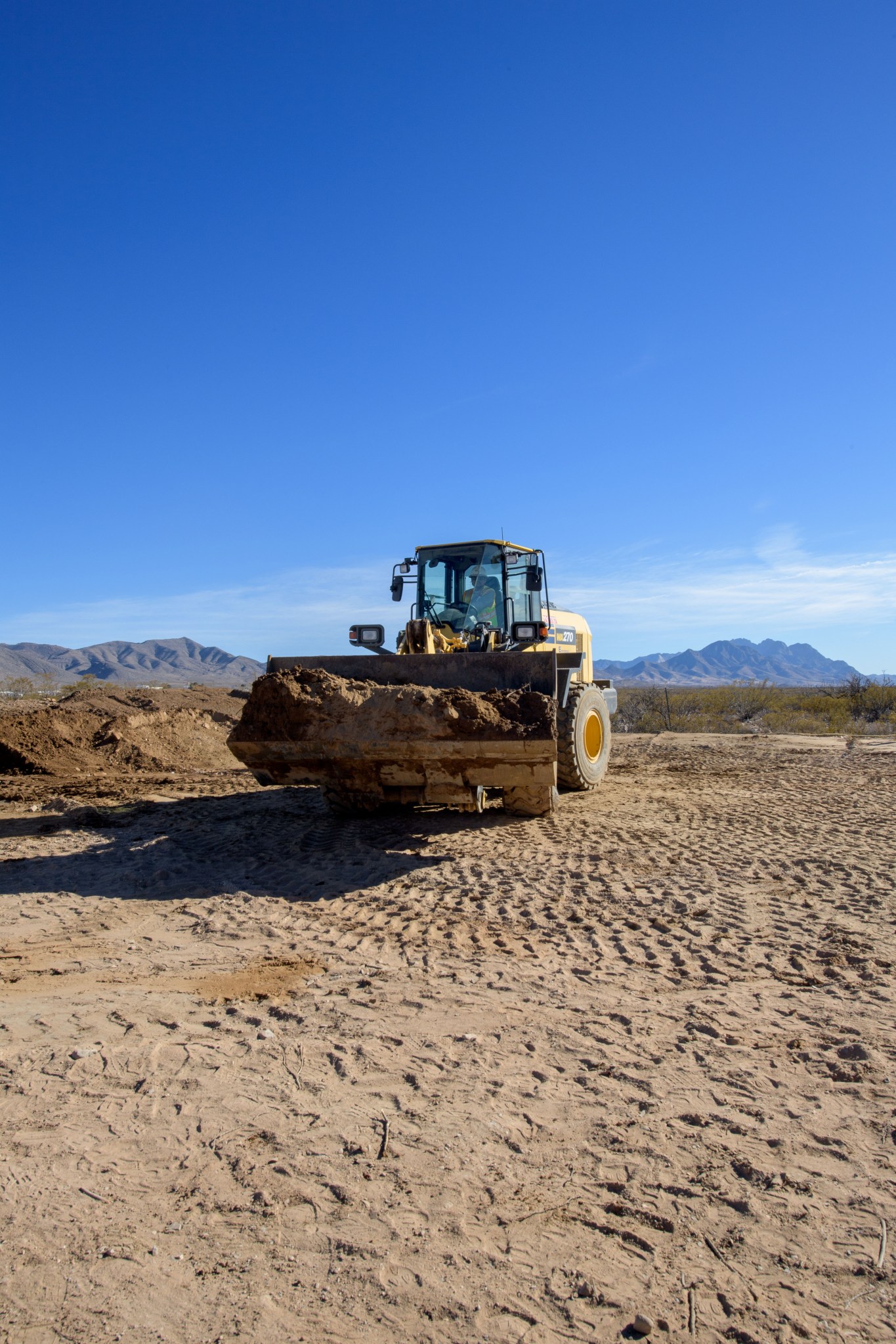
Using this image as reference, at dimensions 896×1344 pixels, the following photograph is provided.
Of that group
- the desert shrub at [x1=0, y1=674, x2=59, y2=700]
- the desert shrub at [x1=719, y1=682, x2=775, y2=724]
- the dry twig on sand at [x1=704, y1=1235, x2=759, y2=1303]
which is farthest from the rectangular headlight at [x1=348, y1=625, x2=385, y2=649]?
→ the desert shrub at [x1=0, y1=674, x2=59, y2=700]

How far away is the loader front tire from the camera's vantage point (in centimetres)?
857

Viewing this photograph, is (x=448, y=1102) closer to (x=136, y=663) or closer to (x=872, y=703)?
(x=872, y=703)

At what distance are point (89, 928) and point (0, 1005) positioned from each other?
1321 millimetres

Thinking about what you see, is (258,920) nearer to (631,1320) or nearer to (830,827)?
(631,1320)

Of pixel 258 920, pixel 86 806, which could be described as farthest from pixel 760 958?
pixel 86 806

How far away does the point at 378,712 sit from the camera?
7.05 meters

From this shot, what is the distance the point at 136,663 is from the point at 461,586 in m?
132

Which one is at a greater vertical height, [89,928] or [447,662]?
[447,662]

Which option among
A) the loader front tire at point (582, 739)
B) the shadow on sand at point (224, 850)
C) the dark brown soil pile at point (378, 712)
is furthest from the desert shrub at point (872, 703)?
the dark brown soil pile at point (378, 712)

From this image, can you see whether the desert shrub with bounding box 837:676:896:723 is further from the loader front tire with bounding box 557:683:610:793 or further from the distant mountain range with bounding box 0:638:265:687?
the distant mountain range with bounding box 0:638:265:687

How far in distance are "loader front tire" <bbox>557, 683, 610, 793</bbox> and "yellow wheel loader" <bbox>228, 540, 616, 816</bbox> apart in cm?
2

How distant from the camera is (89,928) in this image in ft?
18.5

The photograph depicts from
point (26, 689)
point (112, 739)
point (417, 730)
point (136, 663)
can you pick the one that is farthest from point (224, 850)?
point (136, 663)

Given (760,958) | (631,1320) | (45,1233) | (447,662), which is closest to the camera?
(631,1320)
